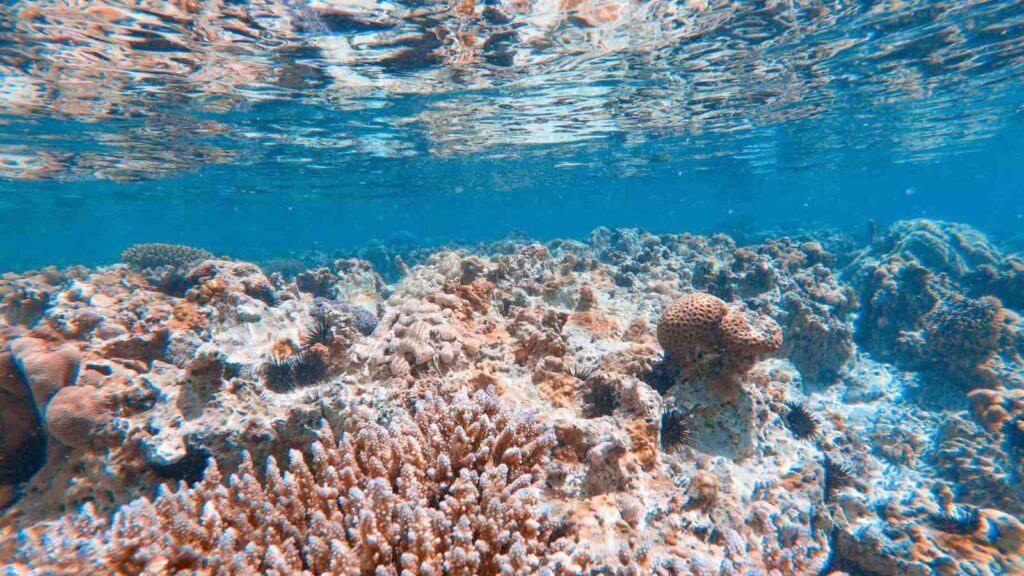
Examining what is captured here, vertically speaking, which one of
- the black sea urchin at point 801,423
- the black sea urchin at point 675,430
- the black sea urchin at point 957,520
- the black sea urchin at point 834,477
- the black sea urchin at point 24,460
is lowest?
the black sea urchin at point 957,520

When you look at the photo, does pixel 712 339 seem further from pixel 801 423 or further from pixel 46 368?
pixel 46 368

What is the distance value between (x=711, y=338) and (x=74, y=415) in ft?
20.2

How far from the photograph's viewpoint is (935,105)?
22.8 metres

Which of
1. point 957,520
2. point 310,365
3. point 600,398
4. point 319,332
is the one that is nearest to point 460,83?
point 319,332

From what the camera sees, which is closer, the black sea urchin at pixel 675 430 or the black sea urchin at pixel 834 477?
the black sea urchin at pixel 675 430

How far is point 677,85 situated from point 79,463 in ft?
63.8

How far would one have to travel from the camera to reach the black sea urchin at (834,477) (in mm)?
5898

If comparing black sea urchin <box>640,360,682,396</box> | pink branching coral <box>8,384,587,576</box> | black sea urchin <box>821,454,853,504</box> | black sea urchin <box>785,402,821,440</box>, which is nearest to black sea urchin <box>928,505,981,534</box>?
black sea urchin <box>821,454,853,504</box>

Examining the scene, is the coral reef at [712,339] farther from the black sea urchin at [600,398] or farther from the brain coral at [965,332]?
the brain coral at [965,332]

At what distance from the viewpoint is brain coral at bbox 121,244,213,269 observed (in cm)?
1407

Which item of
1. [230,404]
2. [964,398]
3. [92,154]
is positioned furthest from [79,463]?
[92,154]

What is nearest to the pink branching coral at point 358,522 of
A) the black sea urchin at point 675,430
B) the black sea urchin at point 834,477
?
the black sea urchin at point 675,430

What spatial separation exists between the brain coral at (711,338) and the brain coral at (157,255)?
13.8 m

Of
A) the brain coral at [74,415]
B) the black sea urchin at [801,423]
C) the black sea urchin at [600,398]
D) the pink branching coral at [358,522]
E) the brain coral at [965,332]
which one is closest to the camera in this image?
the pink branching coral at [358,522]
